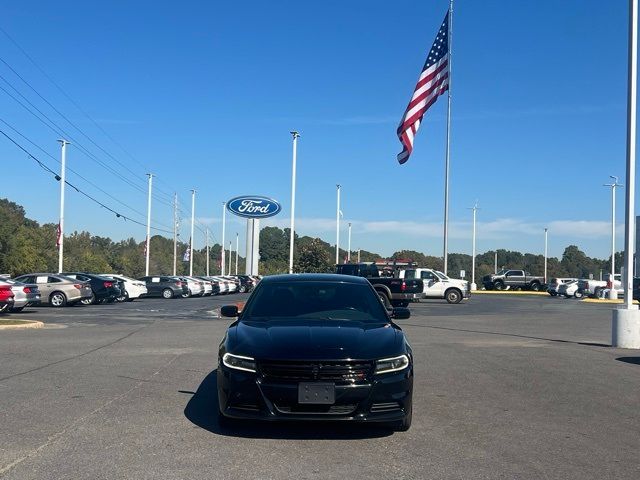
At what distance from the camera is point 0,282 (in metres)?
24.0

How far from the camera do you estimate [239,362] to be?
6.82 m

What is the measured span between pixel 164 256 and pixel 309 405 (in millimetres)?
122071

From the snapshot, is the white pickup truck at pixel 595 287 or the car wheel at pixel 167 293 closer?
the car wheel at pixel 167 293

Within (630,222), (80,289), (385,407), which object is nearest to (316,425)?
(385,407)

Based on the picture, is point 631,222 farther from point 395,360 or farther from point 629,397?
point 395,360

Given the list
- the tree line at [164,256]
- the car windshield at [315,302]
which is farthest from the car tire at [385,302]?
the tree line at [164,256]

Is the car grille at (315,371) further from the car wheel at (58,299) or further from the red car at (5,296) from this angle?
the car wheel at (58,299)

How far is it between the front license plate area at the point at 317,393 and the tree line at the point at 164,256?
46.0 metres

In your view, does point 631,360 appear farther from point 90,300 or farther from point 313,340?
point 90,300

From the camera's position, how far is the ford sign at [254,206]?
2365 inches

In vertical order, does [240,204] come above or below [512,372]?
above

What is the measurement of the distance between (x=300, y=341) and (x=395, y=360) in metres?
0.90

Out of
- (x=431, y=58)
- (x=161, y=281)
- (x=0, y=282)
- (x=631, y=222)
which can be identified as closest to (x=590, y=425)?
(x=631, y=222)

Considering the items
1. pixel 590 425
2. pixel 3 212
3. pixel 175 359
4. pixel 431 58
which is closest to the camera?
pixel 590 425
